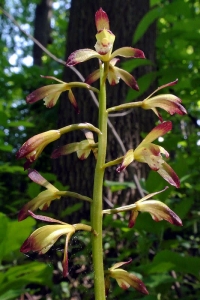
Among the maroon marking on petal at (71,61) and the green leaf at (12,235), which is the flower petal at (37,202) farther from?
the green leaf at (12,235)

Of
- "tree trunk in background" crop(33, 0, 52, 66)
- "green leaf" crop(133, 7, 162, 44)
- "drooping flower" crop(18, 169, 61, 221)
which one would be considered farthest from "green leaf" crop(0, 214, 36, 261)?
"tree trunk in background" crop(33, 0, 52, 66)

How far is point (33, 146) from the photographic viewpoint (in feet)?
3.75

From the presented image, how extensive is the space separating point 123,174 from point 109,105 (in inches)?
29.4

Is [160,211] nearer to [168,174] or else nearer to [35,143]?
[168,174]

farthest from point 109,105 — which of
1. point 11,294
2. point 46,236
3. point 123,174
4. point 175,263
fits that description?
point 46,236

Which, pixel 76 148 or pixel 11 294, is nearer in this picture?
pixel 76 148

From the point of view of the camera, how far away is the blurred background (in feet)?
6.35

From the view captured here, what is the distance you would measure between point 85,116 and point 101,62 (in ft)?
10.6

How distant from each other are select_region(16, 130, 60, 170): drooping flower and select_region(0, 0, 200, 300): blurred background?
366 mm

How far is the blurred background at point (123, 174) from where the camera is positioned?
1936mm

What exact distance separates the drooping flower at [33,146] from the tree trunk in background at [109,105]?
2.92 metres

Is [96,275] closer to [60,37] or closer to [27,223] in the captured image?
[27,223]

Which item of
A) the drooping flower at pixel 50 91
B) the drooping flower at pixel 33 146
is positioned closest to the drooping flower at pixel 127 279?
the drooping flower at pixel 33 146

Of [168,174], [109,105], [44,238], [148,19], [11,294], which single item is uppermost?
[148,19]
